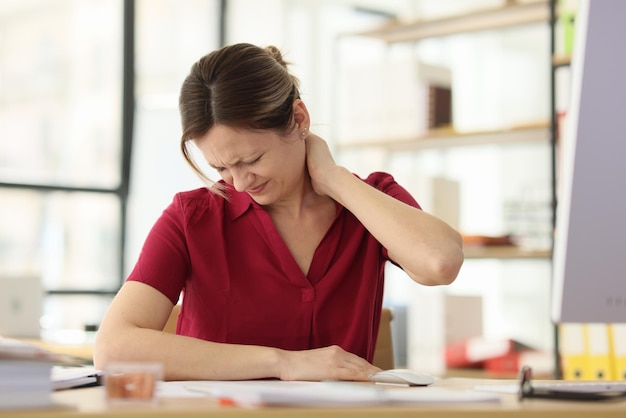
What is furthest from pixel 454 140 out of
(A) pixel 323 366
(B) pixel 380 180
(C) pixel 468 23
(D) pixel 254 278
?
(A) pixel 323 366

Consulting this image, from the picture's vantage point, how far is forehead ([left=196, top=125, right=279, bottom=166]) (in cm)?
170

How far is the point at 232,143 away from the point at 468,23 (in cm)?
256

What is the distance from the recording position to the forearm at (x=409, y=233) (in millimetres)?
1706

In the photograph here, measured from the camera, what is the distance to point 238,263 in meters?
1.85

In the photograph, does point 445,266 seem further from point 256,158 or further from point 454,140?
point 454,140

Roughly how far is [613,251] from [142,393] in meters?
0.56

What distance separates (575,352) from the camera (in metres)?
3.37

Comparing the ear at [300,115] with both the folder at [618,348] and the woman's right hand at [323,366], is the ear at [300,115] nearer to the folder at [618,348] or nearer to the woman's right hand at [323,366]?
the woman's right hand at [323,366]

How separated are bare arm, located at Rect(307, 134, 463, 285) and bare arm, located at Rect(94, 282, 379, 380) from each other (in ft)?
0.96

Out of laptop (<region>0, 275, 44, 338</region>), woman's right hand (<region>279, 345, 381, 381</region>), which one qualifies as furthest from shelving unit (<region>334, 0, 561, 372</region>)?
woman's right hand (<region>279, 345, 381, 381</region>)

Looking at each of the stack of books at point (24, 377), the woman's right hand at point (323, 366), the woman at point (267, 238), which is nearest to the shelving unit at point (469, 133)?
the woman at point (267, 238)

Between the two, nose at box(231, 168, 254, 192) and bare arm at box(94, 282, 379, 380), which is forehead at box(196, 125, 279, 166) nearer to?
nose at box(231, 168, 254, 192)

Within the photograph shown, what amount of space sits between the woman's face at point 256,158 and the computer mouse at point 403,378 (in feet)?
1.64

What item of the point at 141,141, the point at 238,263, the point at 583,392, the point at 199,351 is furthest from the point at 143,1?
the point at 583,392
